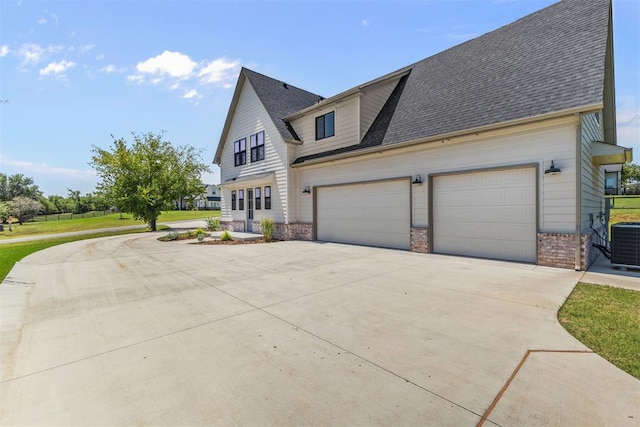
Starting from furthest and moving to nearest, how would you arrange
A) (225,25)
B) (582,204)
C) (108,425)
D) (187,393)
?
1. (225,25)
2. (582,204)
3. (187,393)
4. (108,425)

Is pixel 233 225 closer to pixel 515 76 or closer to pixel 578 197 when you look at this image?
pixel 515 76

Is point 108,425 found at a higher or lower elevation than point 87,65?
lower

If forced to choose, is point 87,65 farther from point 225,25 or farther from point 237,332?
point 237,332

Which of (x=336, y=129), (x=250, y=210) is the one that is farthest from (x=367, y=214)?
(x=250, y=210)

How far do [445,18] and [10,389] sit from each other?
1340cm

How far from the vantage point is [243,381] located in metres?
2.80

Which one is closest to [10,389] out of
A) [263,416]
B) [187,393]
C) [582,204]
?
[187,393]

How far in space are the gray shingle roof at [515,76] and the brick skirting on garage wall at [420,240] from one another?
3.32 meters

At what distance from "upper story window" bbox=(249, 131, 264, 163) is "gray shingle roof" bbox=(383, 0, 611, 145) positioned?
8.39 meters

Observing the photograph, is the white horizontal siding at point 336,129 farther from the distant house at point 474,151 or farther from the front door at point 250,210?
the front door at point 250,210

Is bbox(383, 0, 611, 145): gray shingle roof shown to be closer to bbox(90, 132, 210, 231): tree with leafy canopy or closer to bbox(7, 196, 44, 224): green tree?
bbox(90, 132, 210, 231): tree with leafy canopy

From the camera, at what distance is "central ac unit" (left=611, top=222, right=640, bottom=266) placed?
23.4 ft

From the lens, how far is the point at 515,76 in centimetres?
920

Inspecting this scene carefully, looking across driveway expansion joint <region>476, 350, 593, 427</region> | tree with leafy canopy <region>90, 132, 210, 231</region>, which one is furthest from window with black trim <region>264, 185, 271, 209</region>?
driveway expansion joint <region>476, 350, 593, 427</region>
